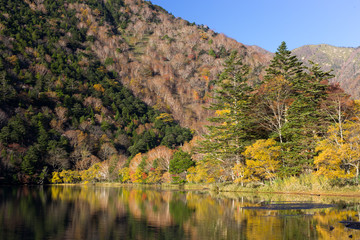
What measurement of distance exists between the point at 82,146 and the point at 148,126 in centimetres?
4596

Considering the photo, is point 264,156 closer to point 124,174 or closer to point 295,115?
point 295,115

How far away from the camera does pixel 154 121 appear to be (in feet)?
489

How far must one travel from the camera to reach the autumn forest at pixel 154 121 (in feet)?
116

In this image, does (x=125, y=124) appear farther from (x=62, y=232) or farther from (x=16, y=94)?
(x=62, y=232)

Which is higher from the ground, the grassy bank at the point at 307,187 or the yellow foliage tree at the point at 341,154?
the yellow foliage tree at the point at 341,154

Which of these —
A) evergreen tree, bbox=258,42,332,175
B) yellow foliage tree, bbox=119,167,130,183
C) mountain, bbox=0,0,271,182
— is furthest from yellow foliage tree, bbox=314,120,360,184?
yellow foliage tree, bbox=119,167,130,183

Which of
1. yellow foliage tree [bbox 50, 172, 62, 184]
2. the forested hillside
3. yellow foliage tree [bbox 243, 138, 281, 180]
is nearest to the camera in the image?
yellow foliage tree [bbox 243, 138, 281, 180]

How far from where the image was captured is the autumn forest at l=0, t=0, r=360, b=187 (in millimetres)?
35375

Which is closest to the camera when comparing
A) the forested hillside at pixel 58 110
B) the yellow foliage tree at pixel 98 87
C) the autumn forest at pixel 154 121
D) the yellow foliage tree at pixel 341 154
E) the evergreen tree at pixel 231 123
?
the yellow foliage tree at pixel 341 154

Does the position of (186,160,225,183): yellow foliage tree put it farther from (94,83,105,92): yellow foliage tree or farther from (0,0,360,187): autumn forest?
(94,83,105,92): yellow foliage tree

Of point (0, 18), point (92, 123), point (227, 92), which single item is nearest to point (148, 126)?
point (92, 123)

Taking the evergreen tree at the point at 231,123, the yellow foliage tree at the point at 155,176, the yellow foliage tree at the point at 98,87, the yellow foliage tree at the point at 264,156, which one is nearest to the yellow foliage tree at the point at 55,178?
the yellow foliage tree at the point at 155,176

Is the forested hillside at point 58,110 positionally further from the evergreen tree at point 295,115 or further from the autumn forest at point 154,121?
the evergreen tree at point 295,115

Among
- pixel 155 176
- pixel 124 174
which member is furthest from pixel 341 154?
pixel 124 174
